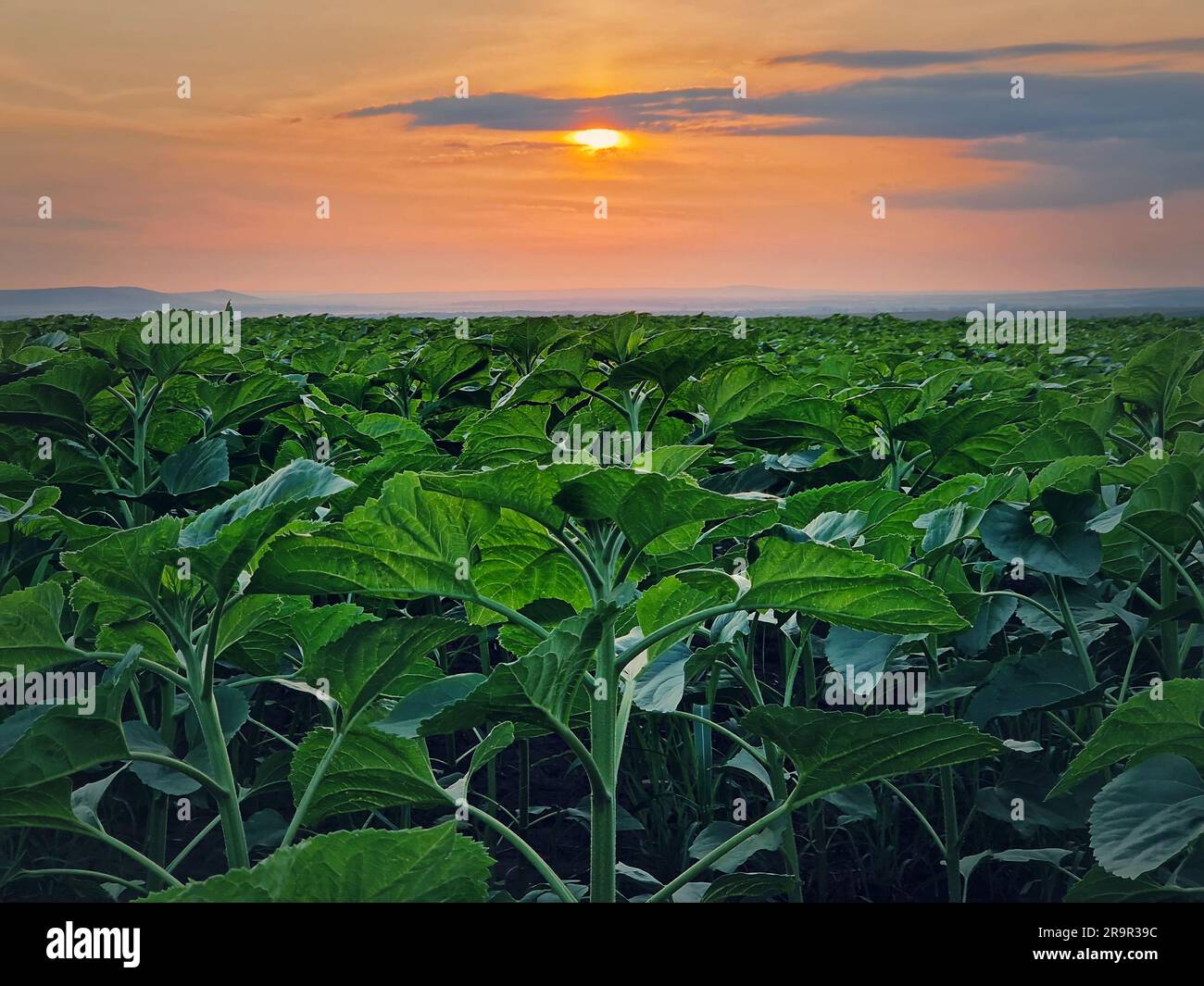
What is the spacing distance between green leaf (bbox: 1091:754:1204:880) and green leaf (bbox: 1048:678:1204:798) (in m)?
0.02

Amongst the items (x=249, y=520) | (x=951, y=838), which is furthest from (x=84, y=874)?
(x=951, y=838)

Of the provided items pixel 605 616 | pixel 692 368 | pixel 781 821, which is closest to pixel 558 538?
pixel 605 616

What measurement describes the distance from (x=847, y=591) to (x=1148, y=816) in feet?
1.52

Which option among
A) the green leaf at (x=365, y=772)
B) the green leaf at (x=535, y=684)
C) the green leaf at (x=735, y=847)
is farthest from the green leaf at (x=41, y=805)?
the green leaf at (x=735, y=847)

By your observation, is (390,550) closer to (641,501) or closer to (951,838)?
(641,501)

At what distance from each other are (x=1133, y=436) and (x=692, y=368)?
1.43 meters

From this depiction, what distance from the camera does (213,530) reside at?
3.56 feet

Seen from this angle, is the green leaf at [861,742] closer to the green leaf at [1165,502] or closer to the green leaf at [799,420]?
the green leaf at [1165,502]

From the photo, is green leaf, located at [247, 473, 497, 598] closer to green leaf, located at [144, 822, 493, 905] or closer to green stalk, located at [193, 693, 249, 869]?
green stalk, located at [193, 693, 249, 869]

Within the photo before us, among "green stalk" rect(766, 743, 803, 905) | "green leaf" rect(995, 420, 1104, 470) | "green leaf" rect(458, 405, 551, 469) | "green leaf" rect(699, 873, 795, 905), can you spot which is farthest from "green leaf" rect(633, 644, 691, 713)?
"green leaf" rect(995, 420, 1104, 470)

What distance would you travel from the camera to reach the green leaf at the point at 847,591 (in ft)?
3.61

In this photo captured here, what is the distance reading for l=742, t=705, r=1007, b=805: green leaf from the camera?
3.64 feet
